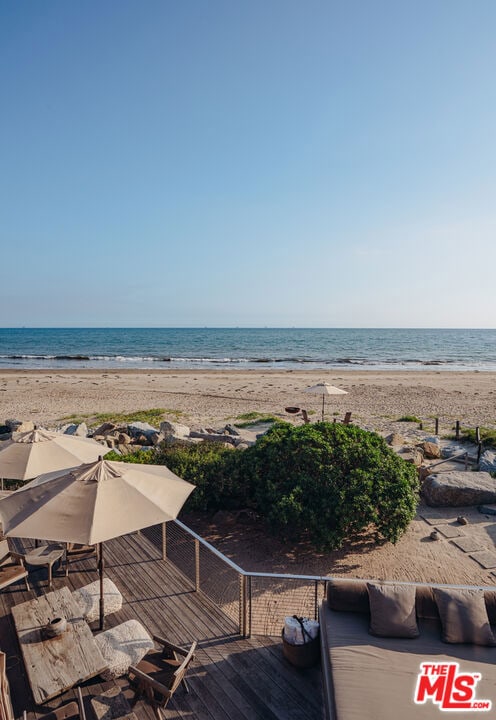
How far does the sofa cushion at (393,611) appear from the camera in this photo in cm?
497

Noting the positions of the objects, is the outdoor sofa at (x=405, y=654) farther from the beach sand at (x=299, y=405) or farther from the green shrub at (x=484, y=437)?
the green shrub at (x=484, y=437)

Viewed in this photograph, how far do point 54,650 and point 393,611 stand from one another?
380 centimetres

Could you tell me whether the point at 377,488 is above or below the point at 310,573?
above

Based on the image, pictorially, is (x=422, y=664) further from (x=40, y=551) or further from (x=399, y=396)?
(x=399, y=396)

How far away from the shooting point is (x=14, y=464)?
777 cm

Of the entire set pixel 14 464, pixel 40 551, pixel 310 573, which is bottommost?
pixel 310 573

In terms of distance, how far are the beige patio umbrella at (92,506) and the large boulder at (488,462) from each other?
1066cm

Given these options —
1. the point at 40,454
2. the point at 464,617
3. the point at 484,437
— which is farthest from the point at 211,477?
the point at 484,437

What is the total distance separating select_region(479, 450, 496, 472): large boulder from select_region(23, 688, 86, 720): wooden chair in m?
12.1

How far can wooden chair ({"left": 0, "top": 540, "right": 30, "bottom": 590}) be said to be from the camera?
6.49m

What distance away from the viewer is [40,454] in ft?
26.0

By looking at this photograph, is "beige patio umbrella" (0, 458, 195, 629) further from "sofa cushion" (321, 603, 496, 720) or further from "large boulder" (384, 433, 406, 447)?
"large boulder" (384, 433, 406, 447)

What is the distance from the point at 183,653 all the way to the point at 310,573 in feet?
12.4

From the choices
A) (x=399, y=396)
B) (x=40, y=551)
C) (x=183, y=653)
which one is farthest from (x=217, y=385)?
(x=183, y=653)
